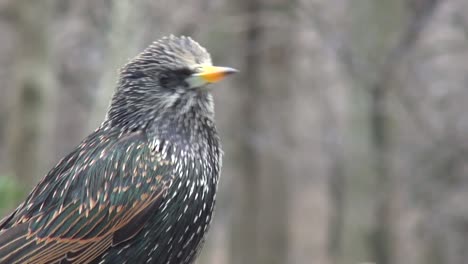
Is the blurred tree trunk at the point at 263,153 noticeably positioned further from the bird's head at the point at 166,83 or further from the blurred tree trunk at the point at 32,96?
the bird's head at the point at 166,83

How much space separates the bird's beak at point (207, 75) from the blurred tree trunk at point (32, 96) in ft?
21.3

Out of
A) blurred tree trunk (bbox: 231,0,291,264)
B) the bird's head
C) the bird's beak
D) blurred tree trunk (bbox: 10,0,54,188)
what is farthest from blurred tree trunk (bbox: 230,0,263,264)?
the bird's beak

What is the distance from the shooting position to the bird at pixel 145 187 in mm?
5371

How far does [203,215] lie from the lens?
5414mm

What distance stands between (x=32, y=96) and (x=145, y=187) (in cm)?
692

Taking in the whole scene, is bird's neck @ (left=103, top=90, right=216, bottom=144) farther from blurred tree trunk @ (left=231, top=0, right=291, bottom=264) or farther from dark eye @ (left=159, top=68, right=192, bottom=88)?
blurred tree trunk @ (left=231, top=0, right=291, bottom=264)

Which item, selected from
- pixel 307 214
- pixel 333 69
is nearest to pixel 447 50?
pixel 333 69

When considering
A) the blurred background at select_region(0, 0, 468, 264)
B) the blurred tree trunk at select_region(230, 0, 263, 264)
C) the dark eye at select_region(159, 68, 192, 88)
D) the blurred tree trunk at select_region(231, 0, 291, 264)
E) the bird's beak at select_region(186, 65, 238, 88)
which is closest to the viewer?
the bird's beak at select_region(186, 65, 238, 88)

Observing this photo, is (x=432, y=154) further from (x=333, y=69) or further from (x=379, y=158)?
(x=333, y=69)

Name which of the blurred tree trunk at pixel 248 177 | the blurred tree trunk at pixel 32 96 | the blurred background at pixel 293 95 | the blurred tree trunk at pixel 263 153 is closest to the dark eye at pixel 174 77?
the blurred background at pixel 293 95

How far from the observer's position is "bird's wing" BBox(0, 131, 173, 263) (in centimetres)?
538

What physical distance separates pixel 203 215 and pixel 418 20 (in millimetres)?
8463

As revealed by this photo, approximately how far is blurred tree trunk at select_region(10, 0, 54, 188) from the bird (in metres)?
6.23

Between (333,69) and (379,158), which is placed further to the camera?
(333,69)
